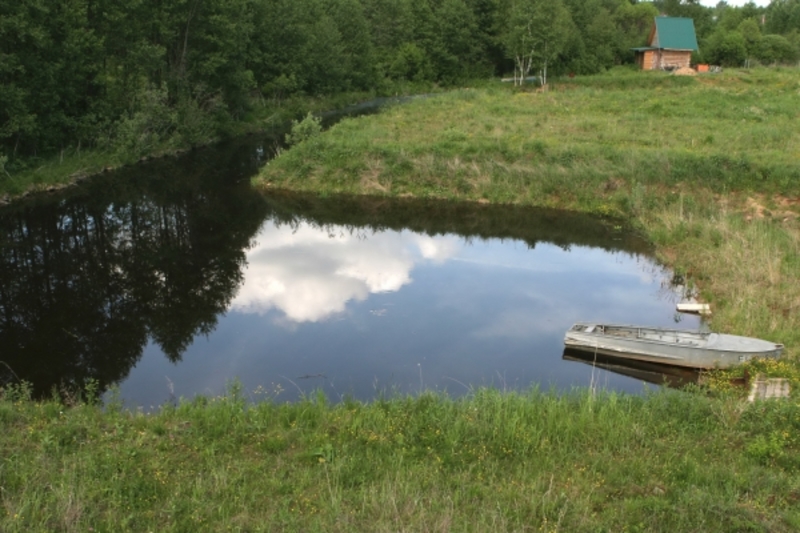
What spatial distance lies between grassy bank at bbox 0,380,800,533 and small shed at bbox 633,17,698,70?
6662 cm

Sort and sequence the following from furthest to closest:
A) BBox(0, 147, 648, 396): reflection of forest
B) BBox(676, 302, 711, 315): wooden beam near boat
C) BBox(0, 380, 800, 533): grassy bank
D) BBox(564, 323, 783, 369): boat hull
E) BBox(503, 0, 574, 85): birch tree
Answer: BBox(503, 0, 574, 85): birch tree
BBox(676, 302, 711, 315): wooden beam near boat
BBox(0, 147, 648, 396): reflection of forest
BBox(564, 323, 783, 369): boat hull
BBox(0, 380, 800, 533): grassy bank

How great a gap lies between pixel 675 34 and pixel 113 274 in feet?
215

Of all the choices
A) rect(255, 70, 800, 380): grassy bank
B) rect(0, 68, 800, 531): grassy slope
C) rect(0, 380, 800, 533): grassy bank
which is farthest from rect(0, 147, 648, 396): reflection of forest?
rect(0, 380, 800, 533): grassy bank

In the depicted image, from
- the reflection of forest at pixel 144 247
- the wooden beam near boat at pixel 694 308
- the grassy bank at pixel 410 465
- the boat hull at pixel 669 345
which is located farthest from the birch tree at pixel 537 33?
the grassy bank at pixel 410 465

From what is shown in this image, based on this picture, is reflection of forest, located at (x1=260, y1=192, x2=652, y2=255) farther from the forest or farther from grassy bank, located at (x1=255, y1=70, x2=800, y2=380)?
the forest

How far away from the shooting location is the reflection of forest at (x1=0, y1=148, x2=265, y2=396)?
14.9m

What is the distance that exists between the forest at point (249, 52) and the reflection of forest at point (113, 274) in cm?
505

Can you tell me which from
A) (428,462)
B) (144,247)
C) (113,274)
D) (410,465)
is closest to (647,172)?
(144,247)

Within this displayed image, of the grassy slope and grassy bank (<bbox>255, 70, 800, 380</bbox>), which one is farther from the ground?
grassy bank (<bbox>255, 70, 800, 380</bbox>)

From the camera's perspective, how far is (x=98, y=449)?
9.37 meters

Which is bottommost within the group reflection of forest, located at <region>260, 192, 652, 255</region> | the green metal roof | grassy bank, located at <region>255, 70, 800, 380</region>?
reflection of forest, located at <region>260, 192, 652, 255</region>

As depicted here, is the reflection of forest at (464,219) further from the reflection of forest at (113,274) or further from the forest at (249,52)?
the forest at (249,52)

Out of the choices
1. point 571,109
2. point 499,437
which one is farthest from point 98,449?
point 571,109

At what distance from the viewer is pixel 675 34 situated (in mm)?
69688
